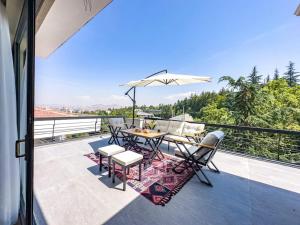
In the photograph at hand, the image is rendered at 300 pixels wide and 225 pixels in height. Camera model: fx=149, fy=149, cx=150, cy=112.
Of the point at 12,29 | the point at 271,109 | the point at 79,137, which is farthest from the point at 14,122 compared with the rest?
the point at 271,109

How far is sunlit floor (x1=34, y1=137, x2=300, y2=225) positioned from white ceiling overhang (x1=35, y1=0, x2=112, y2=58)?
236 cm

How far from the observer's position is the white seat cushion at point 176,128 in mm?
4901

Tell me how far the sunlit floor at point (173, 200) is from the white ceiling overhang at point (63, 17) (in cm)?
236

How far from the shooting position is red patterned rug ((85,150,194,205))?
230 centimetres

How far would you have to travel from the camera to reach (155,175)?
295cm

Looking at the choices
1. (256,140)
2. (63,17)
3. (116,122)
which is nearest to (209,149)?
(63,17)

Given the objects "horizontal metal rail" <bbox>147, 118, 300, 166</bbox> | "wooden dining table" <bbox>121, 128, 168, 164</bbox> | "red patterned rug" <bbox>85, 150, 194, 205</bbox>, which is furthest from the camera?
"horizontal metal rail" <bbox>147, 118, 300, 166</bbox>

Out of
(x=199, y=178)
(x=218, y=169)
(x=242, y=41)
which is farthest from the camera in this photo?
(x=242, y=41)

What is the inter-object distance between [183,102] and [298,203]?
11.6m

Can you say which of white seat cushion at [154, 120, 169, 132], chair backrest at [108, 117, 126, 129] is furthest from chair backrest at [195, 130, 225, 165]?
chair backrest at [108, 117, 126, 129]

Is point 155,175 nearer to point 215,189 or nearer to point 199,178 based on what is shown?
point 199,178

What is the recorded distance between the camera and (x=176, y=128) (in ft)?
16.4

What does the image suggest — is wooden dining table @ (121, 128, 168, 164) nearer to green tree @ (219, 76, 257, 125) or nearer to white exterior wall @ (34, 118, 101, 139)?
white exterior wall @ (34, 118, 101, 139)

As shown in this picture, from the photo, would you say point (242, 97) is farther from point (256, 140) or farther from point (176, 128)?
point (176, 128)
